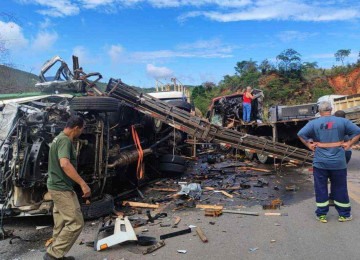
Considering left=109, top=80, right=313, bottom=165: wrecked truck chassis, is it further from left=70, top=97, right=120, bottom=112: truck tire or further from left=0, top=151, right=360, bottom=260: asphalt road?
left=0, top=151, right=360, bottom=260: asphalt road

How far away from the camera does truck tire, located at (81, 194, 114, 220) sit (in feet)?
19.9

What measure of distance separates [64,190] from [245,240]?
2298mm

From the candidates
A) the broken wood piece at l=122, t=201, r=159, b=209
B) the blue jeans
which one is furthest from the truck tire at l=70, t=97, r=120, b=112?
the blue jeans

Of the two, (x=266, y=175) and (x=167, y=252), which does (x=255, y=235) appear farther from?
(x=266, y=175)

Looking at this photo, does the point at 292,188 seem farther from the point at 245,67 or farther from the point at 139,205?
the point at 245,67

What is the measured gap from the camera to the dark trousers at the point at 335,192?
5.45 meters

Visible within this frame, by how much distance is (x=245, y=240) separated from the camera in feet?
16.0

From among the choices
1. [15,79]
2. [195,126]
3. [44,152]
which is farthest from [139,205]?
[15,79]

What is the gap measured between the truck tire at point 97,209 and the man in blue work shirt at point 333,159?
3.25m

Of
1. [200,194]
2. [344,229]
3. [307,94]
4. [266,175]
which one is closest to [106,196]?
[200,194]

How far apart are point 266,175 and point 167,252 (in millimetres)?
6140

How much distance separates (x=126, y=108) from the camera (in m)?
8.42

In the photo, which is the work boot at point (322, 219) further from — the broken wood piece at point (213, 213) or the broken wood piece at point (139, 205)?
A: the broken wood piece at point (139, 205)

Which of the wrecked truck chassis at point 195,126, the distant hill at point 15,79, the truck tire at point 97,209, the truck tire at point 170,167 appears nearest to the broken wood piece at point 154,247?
the truck tire at point 97,209
